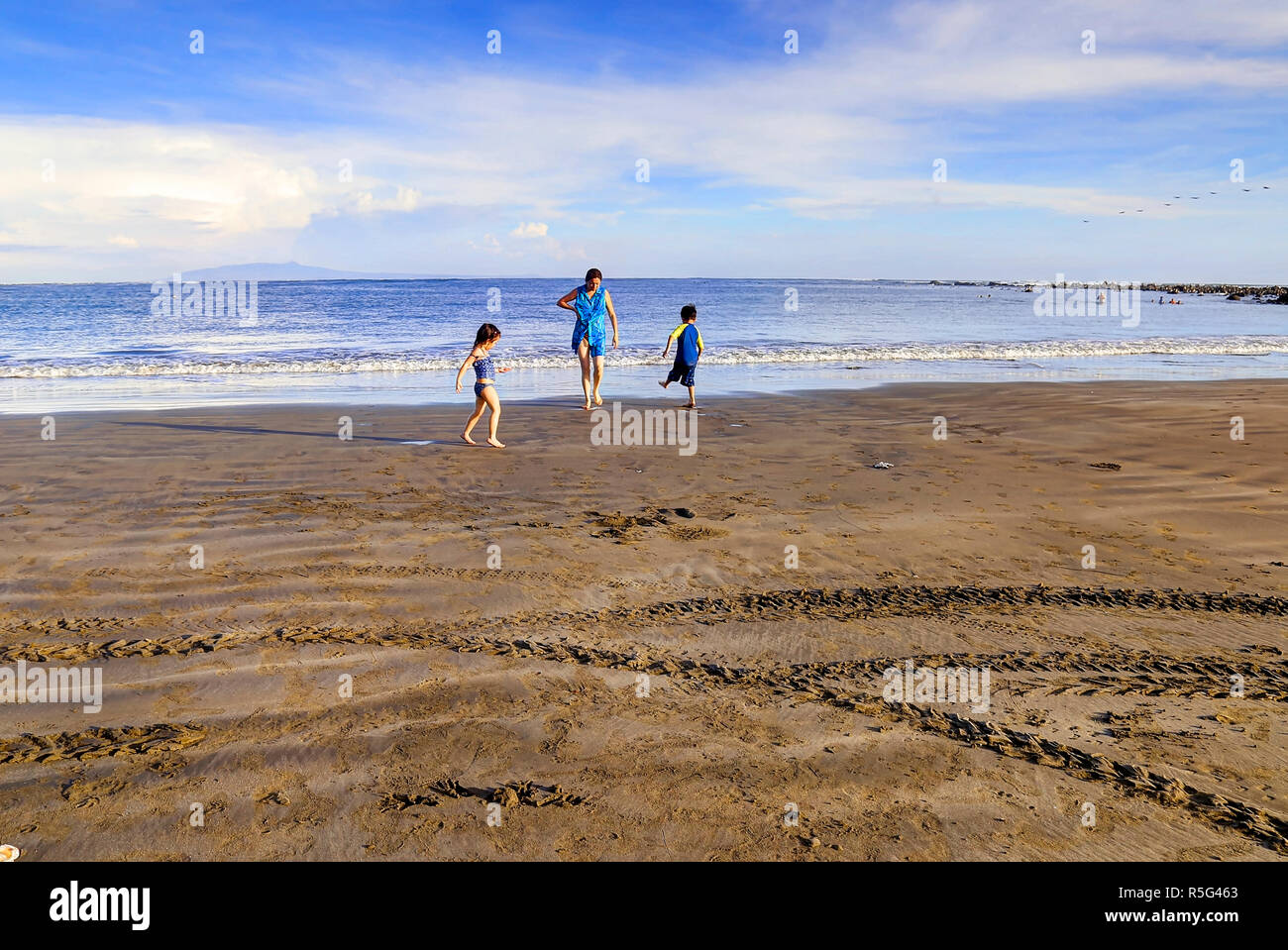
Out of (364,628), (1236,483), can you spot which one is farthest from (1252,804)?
(1236,483)

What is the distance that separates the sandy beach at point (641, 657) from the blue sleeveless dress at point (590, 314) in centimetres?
434

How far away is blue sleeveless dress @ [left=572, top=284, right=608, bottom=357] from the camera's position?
508 inches

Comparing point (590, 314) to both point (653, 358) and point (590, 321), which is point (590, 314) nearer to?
point (590, 321)

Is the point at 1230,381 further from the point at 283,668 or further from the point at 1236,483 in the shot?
the point at 283,668

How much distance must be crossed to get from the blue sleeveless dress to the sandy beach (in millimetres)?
4343

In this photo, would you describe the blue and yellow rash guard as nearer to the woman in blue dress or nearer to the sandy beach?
the woman in blue dress

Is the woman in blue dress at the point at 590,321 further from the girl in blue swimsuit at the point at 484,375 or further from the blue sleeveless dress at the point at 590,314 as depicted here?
the girl in blue swimsuit at the point at 484,375

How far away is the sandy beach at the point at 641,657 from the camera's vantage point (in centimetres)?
314

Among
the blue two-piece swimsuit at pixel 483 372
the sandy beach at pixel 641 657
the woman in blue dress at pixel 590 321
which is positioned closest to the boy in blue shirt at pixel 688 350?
the woman in blue dress at pixel 590 321

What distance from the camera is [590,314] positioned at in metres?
12.9

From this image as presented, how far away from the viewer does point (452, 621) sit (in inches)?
198
